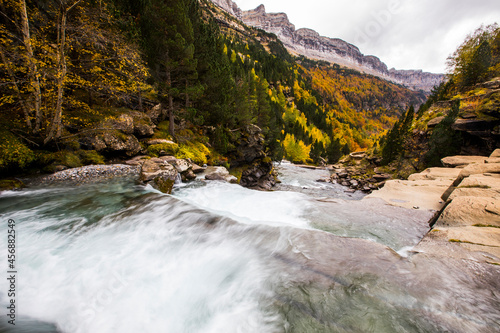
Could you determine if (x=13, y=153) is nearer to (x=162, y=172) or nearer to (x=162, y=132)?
(x=162, y=172)

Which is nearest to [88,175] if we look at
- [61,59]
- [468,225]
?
[61,59]

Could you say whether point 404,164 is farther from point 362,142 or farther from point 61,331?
point 362,142

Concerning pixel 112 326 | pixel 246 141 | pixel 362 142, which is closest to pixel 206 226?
pixel 112 326

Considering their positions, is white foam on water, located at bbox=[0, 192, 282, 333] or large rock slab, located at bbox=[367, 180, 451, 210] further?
large rock slab, located at bbox=[367, 180, 451, 210]

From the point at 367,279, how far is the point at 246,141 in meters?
22.3

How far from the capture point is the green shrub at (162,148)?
36.4 feet

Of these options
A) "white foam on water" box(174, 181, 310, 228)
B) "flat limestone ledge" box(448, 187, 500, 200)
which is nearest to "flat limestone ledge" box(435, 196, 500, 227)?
"flat limestone ledge" box(448, 187, 500, 200)

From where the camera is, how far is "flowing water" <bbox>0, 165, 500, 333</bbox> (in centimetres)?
224

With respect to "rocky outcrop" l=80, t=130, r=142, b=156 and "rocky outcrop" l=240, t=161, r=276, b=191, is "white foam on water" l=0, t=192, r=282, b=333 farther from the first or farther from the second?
"rocky outcrop" l=240, t=161, r=276, b=191

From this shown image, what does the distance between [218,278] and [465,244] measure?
4734mm

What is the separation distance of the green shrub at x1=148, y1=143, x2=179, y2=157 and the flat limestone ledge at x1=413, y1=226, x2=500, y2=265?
11.9 meters

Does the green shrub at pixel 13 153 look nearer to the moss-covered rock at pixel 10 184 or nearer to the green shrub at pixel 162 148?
the moss-covered rock at pixel 10 184

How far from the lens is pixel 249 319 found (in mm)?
2387

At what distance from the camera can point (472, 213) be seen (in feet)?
15.8
